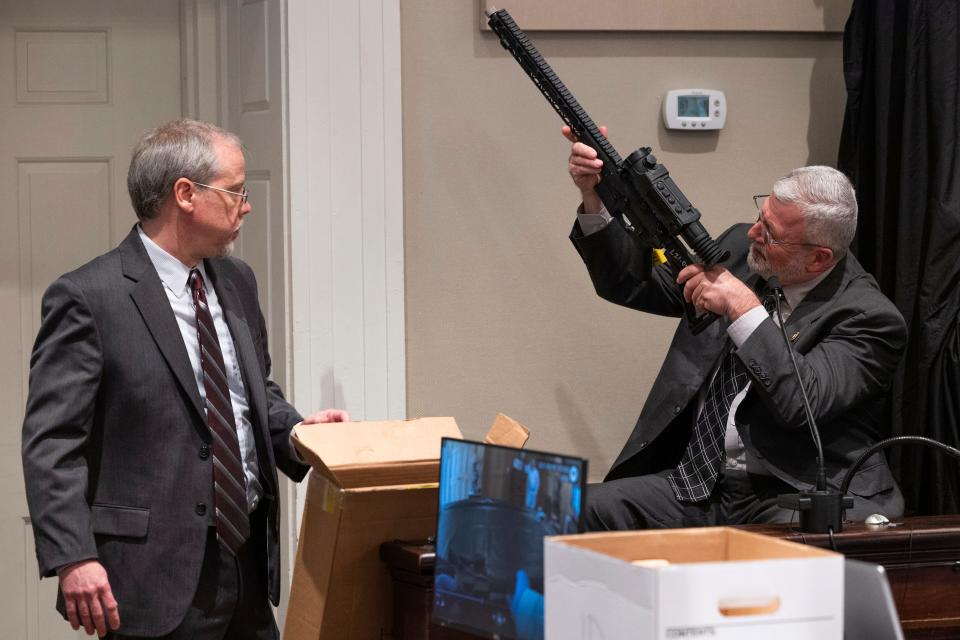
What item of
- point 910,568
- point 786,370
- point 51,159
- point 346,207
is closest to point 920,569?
point 910,568

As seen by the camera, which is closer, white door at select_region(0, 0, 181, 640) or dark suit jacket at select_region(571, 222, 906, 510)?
dark suit jacket at select_region(571, 222, 906, 510)

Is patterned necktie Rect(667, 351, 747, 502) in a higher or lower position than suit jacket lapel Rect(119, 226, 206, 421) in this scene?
lower

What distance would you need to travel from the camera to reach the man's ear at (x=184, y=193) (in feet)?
7.59

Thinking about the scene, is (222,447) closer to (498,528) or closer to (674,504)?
(498,528)

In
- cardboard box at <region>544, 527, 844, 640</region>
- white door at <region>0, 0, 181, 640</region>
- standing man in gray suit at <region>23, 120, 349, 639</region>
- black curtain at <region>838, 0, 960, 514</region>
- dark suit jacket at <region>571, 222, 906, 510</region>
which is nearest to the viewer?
cardboard box at <region>544, 527, 844, 640</region>

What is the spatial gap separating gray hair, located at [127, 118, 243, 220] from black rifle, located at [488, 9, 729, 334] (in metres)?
0.78

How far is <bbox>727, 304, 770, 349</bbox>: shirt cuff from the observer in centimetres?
257

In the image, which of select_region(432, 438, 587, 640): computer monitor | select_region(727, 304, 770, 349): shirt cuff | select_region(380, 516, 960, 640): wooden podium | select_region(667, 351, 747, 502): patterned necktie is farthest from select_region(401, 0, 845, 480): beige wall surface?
select_region(432, 438, 587, 640): computer monitor

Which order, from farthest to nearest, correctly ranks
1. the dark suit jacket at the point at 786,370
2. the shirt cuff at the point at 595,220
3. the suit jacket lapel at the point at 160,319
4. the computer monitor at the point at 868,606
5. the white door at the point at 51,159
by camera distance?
the white door at the point at 51,159 → the shirt cuff at the point at 595,220 → the dark suit jacket at the point at 786,370 → the suit jacket lapel at the point at 160,319 → the computer monitor at the point at 868,606

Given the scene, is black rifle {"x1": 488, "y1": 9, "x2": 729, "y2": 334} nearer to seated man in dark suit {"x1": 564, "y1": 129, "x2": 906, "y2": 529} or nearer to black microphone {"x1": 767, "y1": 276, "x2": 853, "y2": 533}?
seated man in dark suit {"x1": 564, "y1": 129, "x2": 906, "y2": 529}

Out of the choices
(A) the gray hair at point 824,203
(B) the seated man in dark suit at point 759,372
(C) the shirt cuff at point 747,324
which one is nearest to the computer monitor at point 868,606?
(B) the seated man in dark suit at point 759,372

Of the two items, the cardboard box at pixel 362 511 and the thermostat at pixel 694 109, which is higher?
the thermostat at pixel 694 109

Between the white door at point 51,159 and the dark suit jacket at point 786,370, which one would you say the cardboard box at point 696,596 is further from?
the white door at point 51,159

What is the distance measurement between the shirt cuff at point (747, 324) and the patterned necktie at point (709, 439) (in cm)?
16
